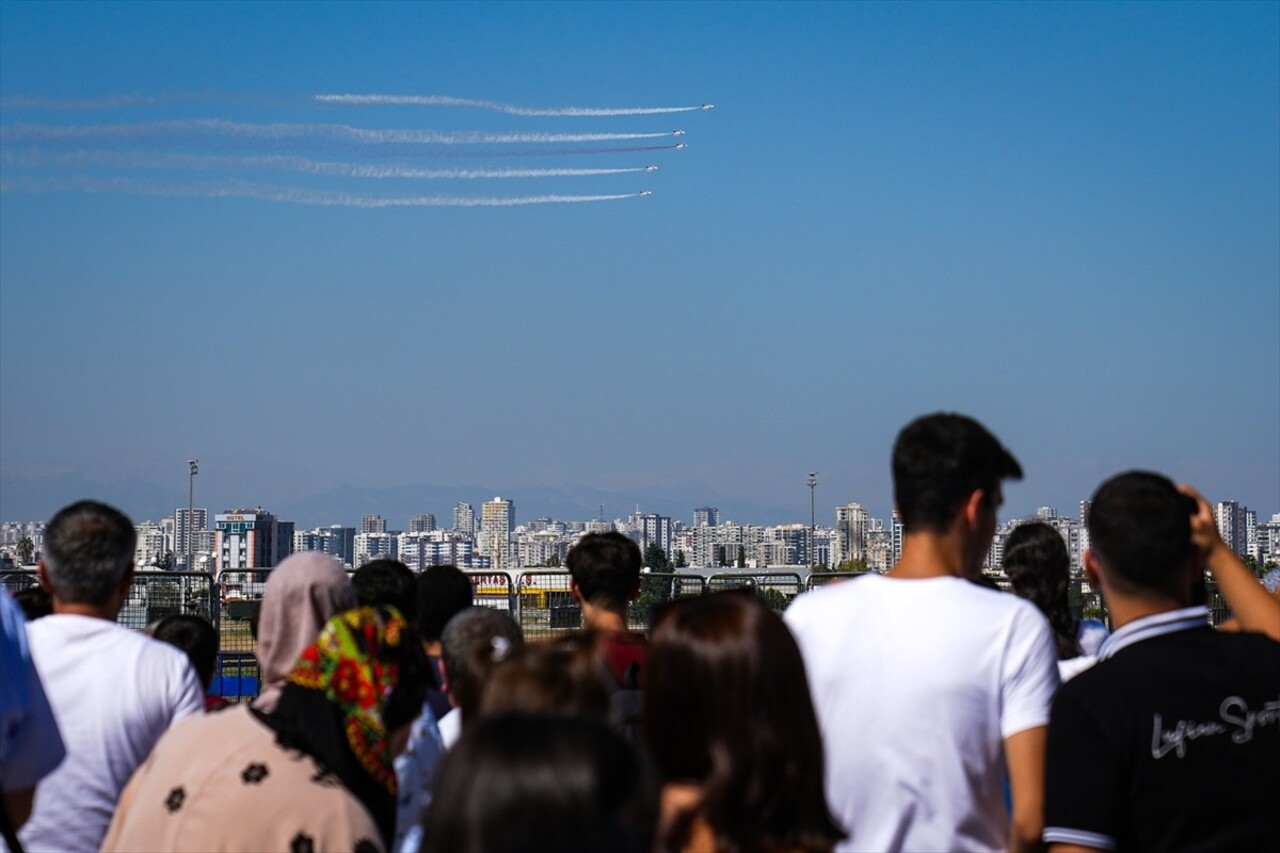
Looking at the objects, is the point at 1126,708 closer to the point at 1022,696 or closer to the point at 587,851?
the point at 1022,696

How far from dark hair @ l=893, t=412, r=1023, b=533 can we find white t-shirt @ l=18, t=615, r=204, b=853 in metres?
2.50

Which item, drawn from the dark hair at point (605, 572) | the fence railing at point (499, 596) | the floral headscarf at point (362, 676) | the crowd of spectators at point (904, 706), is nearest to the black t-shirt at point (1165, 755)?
the crowd of spectators at point (904, 706)

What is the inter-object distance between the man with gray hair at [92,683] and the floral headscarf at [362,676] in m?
1.09

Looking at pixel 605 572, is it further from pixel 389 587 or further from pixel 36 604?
pixel 36 604

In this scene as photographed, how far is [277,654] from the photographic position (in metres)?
4.39

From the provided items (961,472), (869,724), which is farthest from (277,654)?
(961,472)

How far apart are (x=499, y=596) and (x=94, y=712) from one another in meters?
12.9

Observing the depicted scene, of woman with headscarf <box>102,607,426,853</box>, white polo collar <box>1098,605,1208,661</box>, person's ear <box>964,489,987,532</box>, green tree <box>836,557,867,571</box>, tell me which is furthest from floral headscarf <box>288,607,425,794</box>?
green tree <box>836,557,867,571</box>

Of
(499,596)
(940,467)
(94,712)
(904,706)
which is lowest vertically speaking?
(499,596)

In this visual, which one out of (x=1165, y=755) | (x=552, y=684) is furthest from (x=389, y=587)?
(x=1165, y=755)

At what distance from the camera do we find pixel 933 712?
149 inches

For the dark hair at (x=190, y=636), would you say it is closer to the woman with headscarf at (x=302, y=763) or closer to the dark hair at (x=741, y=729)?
the woman with headscarf at (x=302, y=763)

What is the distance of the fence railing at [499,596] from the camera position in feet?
50.0

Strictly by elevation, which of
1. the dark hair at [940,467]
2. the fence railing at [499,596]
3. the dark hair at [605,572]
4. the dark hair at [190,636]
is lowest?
the fence railing at [499,596]
